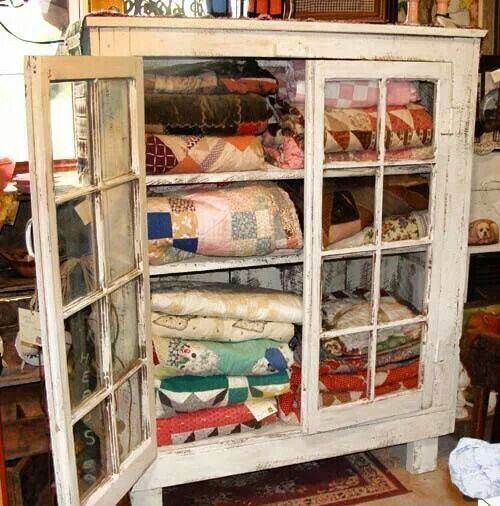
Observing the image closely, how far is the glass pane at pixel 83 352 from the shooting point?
1800mm

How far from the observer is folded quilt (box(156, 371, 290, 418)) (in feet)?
7.54

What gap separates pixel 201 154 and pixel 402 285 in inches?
38.0

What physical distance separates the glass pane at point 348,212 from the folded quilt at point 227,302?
0.25m

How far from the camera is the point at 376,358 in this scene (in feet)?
8.17

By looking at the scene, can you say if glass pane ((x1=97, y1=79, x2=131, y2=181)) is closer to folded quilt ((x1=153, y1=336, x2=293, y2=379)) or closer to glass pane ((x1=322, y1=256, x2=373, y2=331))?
folded quilt ((x1=153, y1=336, x2=293, y2=379))

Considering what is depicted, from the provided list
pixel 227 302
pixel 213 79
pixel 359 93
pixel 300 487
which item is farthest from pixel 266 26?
pixel 300 487

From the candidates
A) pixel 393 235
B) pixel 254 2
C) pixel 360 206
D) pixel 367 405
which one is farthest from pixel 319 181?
pixel 367 405

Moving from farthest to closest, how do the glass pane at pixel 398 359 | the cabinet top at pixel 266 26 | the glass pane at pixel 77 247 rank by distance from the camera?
1. the glass pane at pixel 398 359
2. the cabinet top at pixel 266 26
3. the glass pane at pixel 77 247

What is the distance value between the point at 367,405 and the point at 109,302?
1.05m

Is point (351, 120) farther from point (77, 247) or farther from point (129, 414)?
point (129, 414)

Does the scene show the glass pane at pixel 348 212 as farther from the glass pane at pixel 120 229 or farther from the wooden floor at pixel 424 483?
the wooden floor at pixel 424 483

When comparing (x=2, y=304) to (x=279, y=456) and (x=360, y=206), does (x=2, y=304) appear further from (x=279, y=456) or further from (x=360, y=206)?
(x=360, y=206)

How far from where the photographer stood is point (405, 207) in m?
2.44

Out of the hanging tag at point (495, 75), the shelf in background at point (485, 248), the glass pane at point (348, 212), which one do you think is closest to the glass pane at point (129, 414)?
the glass pane at point (348, 212)
